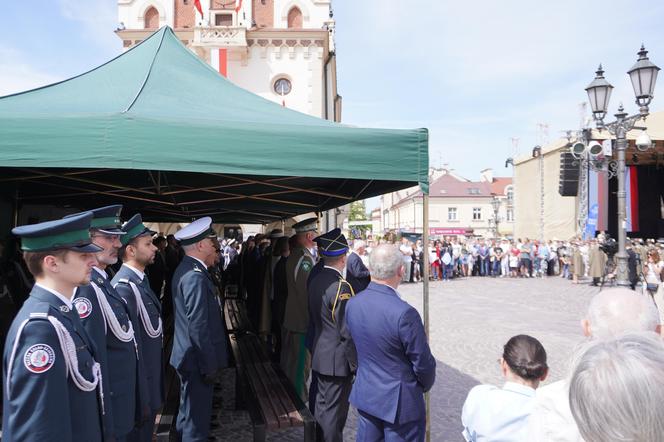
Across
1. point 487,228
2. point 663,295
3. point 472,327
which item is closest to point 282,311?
point 663,295

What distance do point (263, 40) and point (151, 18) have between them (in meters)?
7.07

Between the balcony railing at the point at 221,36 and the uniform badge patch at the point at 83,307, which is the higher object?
the balcony railing at the point at 221,36

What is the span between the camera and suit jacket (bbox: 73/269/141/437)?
2697 mm

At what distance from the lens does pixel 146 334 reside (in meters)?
3.58

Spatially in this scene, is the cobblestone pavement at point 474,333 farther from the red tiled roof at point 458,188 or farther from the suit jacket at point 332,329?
the red tiled roof at point 458,188

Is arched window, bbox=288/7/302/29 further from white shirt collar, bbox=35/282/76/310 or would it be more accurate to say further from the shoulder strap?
white shirt collar, bbox=35/282/76/310

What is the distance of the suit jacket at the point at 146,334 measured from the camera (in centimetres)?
332

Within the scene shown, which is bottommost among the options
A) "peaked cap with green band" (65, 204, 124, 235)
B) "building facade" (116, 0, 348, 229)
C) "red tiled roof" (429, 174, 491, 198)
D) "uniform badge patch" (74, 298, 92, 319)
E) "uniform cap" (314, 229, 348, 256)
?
"uniform badge patch" (74, 298, 92, 319)

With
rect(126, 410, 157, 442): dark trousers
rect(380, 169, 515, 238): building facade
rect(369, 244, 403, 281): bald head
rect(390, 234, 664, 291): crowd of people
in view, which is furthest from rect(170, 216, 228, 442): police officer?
rect(380, 169, 515, 238): building facade

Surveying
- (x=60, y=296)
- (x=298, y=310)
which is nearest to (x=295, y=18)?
(x=298, y=310)

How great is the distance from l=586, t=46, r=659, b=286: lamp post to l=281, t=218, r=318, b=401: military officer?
6.19 m

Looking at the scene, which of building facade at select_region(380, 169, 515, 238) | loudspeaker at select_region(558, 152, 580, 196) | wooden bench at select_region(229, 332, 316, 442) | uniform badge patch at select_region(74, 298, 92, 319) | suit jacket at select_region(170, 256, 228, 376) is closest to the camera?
uniform badge patch at select_region(74, 298, 92, 319)

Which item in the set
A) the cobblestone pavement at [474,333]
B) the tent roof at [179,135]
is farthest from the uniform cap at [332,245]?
the cobblestone pavement at [474,333]

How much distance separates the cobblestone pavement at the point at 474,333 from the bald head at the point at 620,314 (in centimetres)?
16
